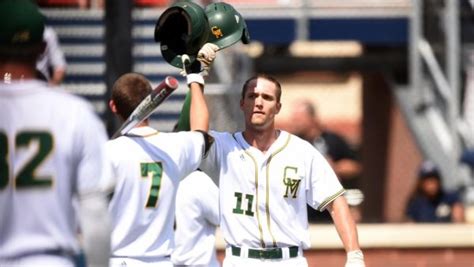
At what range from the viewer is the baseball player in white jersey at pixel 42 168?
6172mm

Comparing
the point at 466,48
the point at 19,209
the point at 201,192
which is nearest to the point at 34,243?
the point at 19,209

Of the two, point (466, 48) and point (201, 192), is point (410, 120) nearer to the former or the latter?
point (466, 48)

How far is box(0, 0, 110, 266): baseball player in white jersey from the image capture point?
6.17m

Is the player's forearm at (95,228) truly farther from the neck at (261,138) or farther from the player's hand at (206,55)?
the neck at (261,138)

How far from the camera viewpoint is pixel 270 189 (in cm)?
934

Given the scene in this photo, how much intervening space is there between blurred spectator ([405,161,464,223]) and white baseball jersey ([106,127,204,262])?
22.1 feet

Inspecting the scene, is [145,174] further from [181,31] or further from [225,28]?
[225,28]

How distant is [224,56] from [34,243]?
10878 mm

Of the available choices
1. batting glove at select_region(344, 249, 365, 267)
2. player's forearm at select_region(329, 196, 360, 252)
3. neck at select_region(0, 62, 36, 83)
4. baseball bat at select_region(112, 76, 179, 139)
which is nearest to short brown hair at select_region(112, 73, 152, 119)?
baseball bat at select_region(112, 76, 179, 139)

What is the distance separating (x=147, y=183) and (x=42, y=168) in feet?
7.80

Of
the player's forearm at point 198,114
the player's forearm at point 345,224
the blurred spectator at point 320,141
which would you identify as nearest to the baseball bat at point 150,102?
the player's forearm at point 198,114

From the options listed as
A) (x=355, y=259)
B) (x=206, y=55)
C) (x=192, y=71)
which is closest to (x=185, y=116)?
(x=192, y=71)

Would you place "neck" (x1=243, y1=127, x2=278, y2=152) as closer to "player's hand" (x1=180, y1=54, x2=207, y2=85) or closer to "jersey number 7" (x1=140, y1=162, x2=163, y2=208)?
"player's hand" (x1=180, y1=54, x2=207, y2=85)

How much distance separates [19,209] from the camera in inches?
243
